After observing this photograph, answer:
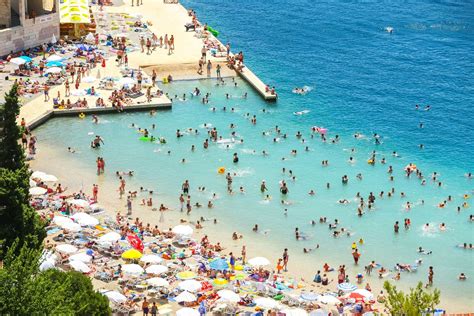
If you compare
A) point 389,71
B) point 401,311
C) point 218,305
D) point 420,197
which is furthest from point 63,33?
point 401,311

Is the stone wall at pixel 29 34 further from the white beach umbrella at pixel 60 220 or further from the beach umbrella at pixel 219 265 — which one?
the beach umbrella at pixel 219 265

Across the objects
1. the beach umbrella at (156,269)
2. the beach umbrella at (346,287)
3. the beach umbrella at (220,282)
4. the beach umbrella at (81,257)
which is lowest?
the beach umbrella at (346,287)

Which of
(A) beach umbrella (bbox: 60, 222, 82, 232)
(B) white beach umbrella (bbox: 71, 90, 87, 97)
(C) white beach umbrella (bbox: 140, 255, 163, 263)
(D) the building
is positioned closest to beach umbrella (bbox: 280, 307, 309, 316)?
(C) white beach umbrella (bbox: 140, 255, 163, 263)

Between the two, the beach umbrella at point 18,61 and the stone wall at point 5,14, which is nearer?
the beach umbrella at point 18,61

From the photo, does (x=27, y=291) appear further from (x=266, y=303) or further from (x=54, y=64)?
(x=54, y=64)

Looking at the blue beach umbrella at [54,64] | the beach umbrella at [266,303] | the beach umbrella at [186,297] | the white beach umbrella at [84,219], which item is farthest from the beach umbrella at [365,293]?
the blue beach umbrella at [54,64]

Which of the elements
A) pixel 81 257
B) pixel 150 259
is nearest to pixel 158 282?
pixel 150 259

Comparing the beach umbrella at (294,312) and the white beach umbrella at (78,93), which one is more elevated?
the white beach umbrella at (78,93)
